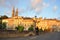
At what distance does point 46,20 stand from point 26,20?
33.7ft

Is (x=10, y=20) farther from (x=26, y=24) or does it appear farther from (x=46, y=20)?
(x=46, y=20)

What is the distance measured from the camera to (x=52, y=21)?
79188 millimetres

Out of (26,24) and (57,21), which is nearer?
(26,24)

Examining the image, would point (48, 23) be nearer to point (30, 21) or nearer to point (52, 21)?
point (52, 21)

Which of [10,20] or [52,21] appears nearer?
[10,20]

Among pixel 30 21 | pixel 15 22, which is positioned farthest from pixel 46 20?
pixel 15 22

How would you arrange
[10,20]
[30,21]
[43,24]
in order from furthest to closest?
1. [43,24]
2. [30,21]
3. [10,20]

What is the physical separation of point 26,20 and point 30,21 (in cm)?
182

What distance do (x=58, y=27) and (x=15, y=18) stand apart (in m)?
17.9

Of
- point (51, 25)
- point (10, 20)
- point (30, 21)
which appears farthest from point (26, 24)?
point (51, 25)

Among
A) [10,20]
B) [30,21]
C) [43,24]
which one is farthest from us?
[43,24]

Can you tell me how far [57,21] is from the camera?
7919cm

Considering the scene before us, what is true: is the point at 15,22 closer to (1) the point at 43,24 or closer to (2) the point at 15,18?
(2) the point at 15,18

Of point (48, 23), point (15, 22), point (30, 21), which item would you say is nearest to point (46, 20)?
point (48, 23)
